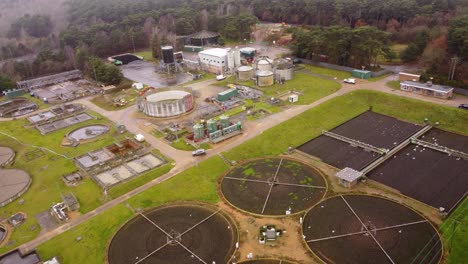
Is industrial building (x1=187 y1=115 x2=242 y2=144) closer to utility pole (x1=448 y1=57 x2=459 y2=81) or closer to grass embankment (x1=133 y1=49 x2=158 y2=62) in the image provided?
utility pole (x1=448 y1=57 x2=459 y2=81)

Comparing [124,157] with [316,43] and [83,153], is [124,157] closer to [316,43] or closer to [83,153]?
[83,153]

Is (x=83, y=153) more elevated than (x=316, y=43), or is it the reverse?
(x=316, y=43)

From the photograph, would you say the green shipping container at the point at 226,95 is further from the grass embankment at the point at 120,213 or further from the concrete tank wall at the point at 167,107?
the grass embankment at the point at 120,213

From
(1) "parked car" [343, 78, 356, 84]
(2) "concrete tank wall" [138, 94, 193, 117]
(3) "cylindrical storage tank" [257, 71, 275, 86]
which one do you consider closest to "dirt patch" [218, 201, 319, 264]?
(2) "concrete tank wall" [138, 94, 193, 117]

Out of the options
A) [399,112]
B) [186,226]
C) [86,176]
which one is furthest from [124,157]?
[399,112]

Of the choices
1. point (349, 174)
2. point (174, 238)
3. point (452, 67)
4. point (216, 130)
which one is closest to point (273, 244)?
point (174, 238)

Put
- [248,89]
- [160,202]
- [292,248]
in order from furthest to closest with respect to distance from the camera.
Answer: [248,89] < [160,202] < [292,248]
